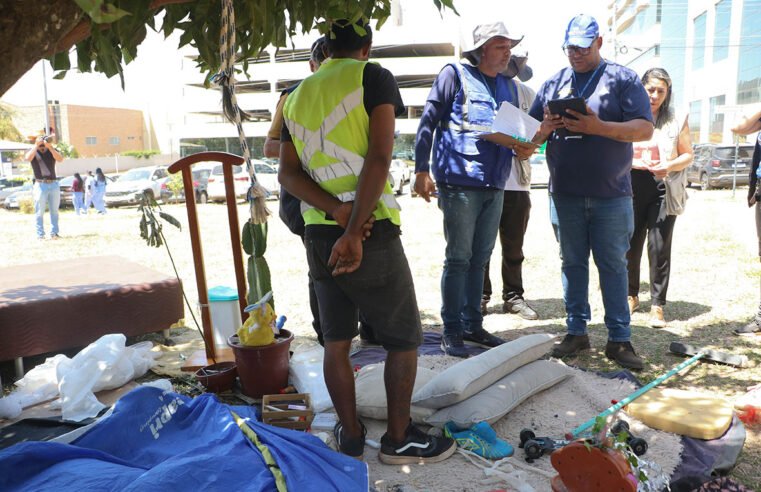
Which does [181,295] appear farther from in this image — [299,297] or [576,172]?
[576,172]

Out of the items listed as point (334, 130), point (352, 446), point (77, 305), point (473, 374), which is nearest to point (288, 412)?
point (352, 446)

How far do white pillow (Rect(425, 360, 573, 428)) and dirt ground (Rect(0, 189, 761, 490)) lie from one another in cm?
34

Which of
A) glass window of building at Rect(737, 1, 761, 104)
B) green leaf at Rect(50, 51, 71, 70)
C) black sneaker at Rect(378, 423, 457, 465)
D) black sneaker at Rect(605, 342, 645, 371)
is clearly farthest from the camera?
glass window of building at Rect(737, 1, 761, 104)

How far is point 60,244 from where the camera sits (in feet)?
36.6

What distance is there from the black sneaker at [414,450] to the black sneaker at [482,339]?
1622 mm

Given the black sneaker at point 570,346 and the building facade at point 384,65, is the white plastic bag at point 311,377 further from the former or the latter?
the building facade at point 384,65

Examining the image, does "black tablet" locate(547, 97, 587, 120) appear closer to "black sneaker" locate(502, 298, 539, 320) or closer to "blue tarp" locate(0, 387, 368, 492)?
"black sneaker" locate(502, 298, 539, 320)

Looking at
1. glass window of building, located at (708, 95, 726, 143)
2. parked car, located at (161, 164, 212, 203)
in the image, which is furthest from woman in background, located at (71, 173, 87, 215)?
glass window of building, located at (708, 95, 726, 143)

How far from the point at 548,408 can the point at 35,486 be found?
2418 millimetres

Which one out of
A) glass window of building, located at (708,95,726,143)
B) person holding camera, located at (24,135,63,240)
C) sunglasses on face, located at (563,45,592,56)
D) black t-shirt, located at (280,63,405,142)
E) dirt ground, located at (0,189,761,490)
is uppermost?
glass window of building, located at (708,95,726,143)

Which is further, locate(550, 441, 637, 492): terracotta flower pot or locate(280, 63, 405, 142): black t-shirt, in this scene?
locate(280, 63, 405, 142): black t-shirt

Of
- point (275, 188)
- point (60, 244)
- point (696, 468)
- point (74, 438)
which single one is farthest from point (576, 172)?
point (275, 188)

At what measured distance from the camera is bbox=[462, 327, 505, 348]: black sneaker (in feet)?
14.2

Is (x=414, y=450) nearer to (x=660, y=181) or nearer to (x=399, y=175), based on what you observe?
(x=660, y=181)
